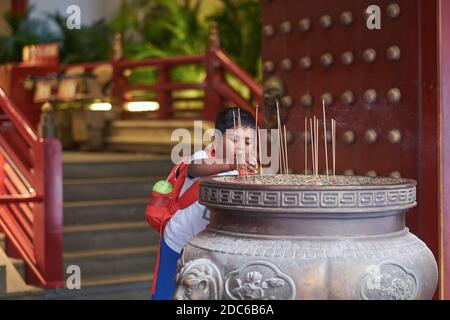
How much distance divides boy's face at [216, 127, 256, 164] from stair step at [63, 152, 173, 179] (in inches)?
195

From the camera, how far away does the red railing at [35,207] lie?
648 cm

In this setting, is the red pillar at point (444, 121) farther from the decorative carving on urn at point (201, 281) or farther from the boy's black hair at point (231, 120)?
the decorative carving on urn at point (201, 281)

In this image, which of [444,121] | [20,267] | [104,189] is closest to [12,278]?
[20,267]

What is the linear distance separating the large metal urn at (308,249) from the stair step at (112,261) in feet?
13.3

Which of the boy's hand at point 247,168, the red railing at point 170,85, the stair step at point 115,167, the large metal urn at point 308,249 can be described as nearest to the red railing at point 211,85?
the red railing at point 170,85

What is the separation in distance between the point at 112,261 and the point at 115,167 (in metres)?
1.83

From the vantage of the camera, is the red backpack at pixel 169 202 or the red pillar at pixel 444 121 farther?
the red pillar at pixel 444 121

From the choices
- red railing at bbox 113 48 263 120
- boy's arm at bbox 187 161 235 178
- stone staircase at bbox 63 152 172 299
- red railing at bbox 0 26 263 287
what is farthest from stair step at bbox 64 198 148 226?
boy's arm at bbox 187 161 235 178

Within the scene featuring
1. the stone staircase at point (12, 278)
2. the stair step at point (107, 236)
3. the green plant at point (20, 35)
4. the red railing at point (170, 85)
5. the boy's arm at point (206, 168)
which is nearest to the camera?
the boy's arm at point (206, 168)

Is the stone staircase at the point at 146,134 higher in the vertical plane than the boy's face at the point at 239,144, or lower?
lower

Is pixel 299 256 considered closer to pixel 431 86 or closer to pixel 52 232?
pixel 431 86

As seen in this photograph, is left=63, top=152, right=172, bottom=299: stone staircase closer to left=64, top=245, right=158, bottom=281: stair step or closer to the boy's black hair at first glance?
left=64, top=245, right=158, bottom=281: stair step

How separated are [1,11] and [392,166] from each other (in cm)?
1521

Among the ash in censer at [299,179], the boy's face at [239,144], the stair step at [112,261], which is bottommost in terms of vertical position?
the stair step at [112,261]
